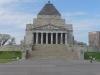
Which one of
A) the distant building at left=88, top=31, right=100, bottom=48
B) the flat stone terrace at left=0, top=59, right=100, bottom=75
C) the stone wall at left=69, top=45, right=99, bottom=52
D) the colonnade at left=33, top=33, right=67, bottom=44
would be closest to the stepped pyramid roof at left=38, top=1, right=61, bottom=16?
the colonnade at left=33, top=33, right=67, bottom=44

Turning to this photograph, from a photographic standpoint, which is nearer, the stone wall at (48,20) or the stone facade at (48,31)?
the stone facade at (48,31)

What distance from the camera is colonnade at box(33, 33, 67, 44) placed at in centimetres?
8806

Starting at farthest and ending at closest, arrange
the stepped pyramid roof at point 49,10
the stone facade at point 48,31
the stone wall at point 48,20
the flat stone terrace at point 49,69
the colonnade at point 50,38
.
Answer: the stepped pyramid roof at point 49,10 < the stone wall at point 48,20 < the stone facade at point 48,31 < the colonnade at point 50,38 < the flat stone terrace at point 49,69

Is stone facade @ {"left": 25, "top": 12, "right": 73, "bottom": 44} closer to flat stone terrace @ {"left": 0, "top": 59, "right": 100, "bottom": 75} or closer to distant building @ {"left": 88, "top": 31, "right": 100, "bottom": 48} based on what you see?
distant building @ {"left": 88, "top": 31, "right": 100, "bottom": 48}

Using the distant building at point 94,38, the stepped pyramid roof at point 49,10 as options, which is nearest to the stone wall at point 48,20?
the stepped pyramid roof at point 49,10

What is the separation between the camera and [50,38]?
302 ft

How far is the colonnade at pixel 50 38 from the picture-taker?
88.1 meters

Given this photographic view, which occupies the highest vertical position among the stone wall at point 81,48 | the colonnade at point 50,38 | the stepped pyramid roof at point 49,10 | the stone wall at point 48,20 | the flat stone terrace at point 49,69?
the stepped pyramid roof at point 49,10

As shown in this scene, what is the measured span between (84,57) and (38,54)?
11.6m

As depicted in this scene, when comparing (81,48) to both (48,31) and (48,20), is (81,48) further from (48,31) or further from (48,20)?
(48,20)

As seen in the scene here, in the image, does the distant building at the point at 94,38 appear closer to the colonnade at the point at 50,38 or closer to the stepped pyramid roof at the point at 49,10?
the stepped pyramid roof at the point at 49,10

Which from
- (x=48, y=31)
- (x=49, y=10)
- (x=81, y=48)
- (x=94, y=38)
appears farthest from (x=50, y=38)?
(x=94, y=38)

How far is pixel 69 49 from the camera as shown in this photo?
71.4 metres

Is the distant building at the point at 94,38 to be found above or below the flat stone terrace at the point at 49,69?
above
